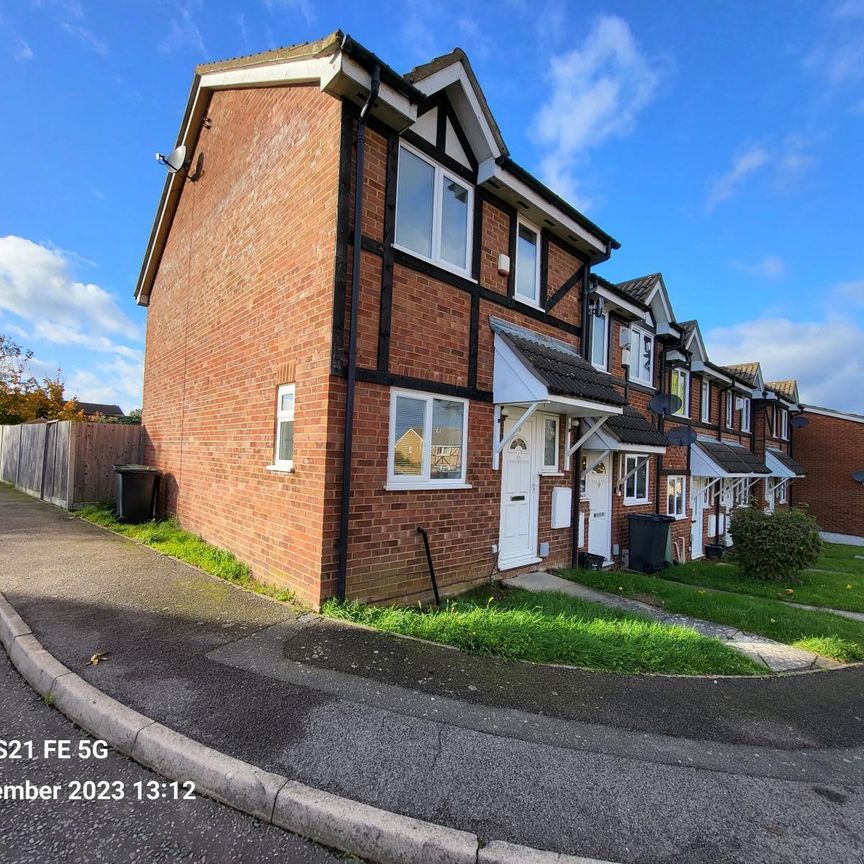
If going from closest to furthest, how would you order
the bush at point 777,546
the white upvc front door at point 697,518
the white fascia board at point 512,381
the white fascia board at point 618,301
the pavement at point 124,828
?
the pavement at point 124,828, the white fascia board at point 512,381, the white fascia board at point 618,301, the bush at point 777,546, the white upvc front door at point 697,518

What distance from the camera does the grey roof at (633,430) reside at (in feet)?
31.3

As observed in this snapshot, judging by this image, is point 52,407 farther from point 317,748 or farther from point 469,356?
point 317,748

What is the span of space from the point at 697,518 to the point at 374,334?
44.9 ft

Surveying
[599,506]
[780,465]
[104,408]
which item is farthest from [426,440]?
[104,408]

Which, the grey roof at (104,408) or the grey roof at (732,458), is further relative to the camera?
the grey roof at (104,408)

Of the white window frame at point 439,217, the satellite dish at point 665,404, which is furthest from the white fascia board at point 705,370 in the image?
the white window frame at point 439,217

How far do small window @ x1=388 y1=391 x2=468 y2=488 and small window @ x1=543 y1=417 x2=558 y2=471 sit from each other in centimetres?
221

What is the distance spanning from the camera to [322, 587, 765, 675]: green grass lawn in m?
4.33

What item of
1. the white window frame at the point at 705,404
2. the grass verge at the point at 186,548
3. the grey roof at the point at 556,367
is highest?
the white window frame at the point at 705,404

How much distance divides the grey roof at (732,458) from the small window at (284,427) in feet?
41.3

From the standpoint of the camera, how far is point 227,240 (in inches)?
305

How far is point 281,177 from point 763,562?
1179 centimetres

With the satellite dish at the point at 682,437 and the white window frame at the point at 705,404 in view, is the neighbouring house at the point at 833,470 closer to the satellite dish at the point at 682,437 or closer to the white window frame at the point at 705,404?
the white window frame at the point at 705,404

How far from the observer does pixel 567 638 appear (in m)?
4.57
